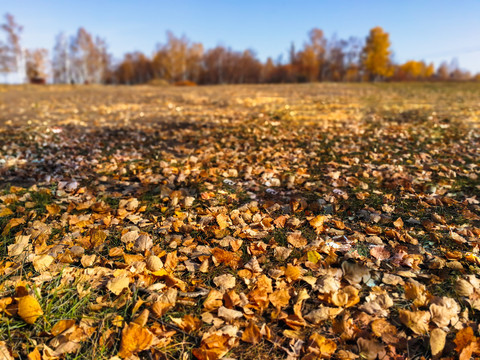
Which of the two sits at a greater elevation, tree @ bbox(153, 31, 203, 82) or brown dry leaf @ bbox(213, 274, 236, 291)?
tree @ bbox(153, 31, 203, 82)

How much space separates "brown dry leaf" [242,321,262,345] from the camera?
1718mm

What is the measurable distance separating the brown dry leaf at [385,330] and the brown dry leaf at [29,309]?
205 cm

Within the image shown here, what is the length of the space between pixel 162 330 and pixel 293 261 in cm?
113

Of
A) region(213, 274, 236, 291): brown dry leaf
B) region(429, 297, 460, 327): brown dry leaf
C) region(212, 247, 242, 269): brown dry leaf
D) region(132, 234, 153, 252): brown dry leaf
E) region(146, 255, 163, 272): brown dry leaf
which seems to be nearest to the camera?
region(429, 297, 460, 327): brown dry leaf

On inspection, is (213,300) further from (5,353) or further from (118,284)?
(5,353)

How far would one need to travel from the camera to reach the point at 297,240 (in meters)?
2.62

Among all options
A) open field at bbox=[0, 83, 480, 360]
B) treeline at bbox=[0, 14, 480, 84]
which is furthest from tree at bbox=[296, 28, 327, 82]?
open field at bbox=[0, 83, 480, 360]

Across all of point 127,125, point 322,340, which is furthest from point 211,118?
point 322,340

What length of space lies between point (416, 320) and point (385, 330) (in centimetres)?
21

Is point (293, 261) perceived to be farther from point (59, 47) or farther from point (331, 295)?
point (59, 47)

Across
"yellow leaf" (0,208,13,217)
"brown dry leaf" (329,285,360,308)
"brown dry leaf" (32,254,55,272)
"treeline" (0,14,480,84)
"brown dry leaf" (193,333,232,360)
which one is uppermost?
"treeline" (0,14,480,84)

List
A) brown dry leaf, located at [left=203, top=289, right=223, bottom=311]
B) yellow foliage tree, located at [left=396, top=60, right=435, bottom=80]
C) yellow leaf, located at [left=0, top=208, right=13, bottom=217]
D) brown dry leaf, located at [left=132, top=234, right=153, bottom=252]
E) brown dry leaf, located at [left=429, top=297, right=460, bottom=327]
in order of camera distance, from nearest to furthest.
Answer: brown dry leaf, located at [left=429, top=297, right=460, bottom=327] → brown dry leaf, located at [left=203, top=289, right=223, bottom=311] → brown dry leaf, located at [left=132, top=234, right=153, bottom=252] → yellow leaf, located at [left=0, top=208, right=13, bottom=217] → yellow foliage tree, located at [left=396, top=60, right=435, bottom=80]

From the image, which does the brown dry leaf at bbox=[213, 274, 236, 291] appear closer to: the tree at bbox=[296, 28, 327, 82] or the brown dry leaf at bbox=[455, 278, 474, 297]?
the brown dry leaf at bbox=[455, 278, 474, 297]

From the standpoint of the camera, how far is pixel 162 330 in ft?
5.77
